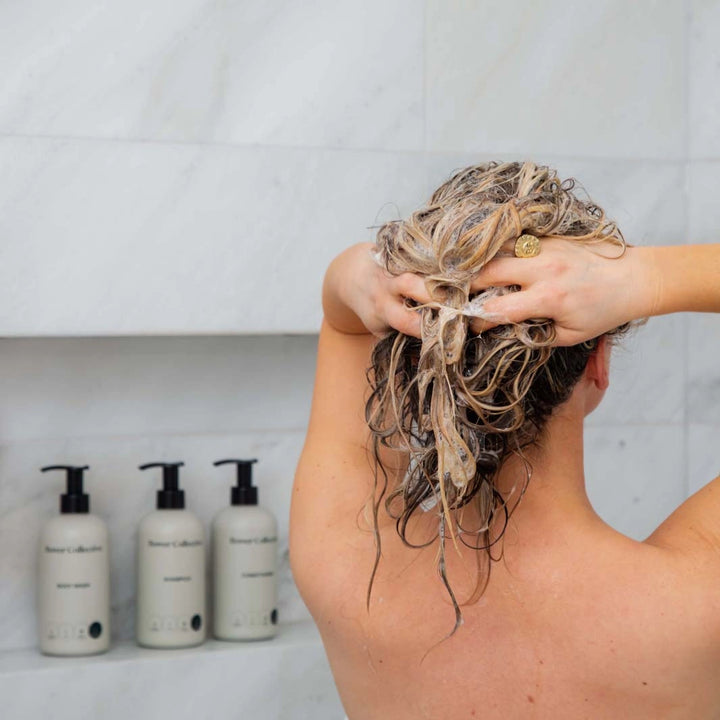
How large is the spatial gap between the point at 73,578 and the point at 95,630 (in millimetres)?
96

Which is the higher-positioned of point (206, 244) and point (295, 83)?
point (295, 83)

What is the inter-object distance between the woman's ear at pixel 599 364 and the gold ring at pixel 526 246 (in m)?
0.17

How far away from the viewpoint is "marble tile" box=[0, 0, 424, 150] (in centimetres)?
164

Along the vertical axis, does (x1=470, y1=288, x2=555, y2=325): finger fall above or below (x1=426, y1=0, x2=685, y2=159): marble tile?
below

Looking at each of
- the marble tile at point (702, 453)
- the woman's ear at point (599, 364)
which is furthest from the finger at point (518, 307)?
the marble tile at point (702, 453)

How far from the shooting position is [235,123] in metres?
1.74

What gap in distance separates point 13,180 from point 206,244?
1.02ft

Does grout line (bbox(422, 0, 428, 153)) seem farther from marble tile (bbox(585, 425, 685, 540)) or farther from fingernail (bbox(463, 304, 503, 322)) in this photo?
fingernail (bbox(463, 304, 503, 322))

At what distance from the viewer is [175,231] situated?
67.0 inches

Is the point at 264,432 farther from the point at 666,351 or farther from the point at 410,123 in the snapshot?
the point at 666,351

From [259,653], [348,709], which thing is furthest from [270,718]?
[348,709]

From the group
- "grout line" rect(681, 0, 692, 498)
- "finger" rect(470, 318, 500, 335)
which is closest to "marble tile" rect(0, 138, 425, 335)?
"grout line" rect(681, 0, 692, 498)

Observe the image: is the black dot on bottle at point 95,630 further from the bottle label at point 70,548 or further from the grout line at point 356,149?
the grout line at point 356,149

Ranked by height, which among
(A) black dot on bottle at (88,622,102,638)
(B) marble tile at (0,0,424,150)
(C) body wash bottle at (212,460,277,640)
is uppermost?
(B) marble tile at (0,0,424,150)
